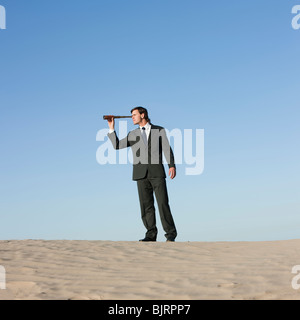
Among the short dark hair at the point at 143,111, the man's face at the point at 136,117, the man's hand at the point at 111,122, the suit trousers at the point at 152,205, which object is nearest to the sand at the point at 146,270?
the suit trousers at the point at 152,205

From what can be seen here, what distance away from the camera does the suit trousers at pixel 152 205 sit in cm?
864

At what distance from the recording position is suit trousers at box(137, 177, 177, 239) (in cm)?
864

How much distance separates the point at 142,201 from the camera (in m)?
8.85

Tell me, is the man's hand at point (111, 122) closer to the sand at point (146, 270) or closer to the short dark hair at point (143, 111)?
the short dark hair at point (143, 111)

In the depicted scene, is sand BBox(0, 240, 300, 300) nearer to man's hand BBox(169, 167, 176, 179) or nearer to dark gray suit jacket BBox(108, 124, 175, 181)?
man's hand BBox(169, 167, 176, 179)

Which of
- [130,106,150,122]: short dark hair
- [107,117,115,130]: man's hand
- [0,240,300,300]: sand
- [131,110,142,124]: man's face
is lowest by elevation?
[0,240,300,300]: sand

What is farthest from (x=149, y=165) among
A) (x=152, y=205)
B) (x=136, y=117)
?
(x=136, y=117)

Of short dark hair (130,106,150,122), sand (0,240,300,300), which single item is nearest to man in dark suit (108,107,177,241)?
short dark hair (130,106,150,122)

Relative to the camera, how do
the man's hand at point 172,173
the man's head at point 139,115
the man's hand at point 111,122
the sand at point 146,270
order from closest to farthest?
the sand at point 146,270 < the man's hand at point 111,122 < the man's hand at point 172,173 < the man's head at point 139,115

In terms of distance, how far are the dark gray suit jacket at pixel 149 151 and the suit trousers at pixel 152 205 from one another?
0.15 m

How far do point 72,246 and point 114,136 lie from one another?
2.25 meters

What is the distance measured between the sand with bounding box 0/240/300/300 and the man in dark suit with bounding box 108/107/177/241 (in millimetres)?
725
